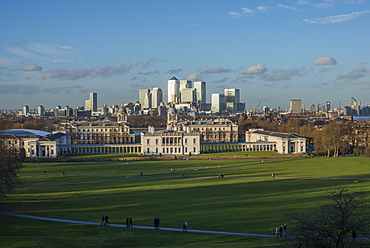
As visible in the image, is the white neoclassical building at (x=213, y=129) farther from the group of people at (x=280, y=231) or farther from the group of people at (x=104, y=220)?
the group of people at (x=280, y=231)

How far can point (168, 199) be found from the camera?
141 feet

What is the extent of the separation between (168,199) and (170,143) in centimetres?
5786

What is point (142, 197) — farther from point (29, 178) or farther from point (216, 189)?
point (29, 178)

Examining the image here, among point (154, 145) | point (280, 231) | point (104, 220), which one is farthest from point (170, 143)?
point (280, 231)

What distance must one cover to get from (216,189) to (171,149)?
52.6 metres

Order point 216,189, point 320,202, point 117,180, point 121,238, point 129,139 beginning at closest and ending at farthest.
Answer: point 121,238
point 320,202
point 216,189
point 117,180
point 129,139

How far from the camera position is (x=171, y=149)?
10112cm

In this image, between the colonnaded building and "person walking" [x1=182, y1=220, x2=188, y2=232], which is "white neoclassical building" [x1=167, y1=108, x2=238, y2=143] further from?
"person walking" [x1=182, y1=220, x2=188, y2=232]

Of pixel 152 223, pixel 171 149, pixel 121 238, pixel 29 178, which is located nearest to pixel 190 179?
pixel 29 178

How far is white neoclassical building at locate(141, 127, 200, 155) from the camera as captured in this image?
99.7 m

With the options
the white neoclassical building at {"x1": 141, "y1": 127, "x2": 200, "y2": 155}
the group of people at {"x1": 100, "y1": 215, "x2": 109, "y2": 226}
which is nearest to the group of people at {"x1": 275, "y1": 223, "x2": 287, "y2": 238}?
the group of people at {"x1": 100, "y1": 215, "x2": 109, "y2": 226}

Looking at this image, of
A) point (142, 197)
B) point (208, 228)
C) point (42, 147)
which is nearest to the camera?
point (208, 228)

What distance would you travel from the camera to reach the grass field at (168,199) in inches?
1138

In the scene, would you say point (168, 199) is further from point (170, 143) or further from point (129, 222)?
point (170, 143)
